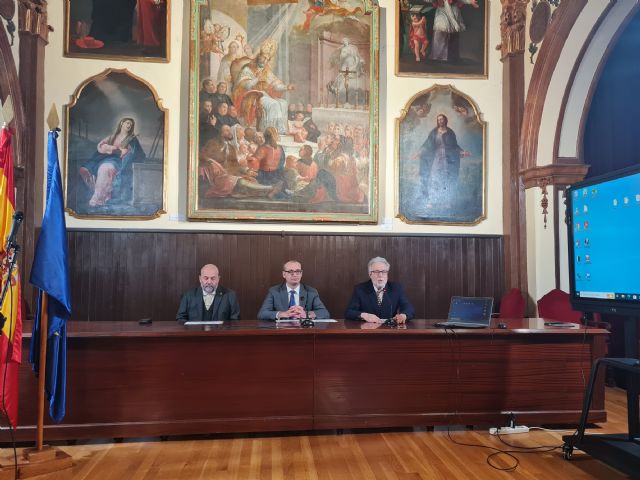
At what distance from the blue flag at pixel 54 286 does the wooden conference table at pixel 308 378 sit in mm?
292

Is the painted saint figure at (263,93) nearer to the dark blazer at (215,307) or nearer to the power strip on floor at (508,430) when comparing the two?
the dark blazer at (215,307)

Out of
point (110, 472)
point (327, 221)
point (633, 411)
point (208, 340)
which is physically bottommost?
point (110, 472)

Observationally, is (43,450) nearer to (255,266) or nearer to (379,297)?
(379,297)

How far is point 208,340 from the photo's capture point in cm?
396

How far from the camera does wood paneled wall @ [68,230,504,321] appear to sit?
20.3 feet

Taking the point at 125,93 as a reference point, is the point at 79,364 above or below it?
below

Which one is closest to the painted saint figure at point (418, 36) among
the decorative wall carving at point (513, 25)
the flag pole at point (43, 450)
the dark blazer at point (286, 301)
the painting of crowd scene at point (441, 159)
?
the painting of crowd scene at point (441, 159)

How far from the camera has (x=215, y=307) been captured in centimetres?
526

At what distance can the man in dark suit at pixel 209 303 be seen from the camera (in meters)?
5.21

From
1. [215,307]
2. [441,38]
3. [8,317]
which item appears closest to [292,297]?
[215,307]

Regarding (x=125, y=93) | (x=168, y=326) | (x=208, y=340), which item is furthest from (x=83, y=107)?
(x=208, y=340)

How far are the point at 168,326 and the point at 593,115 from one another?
5.44m

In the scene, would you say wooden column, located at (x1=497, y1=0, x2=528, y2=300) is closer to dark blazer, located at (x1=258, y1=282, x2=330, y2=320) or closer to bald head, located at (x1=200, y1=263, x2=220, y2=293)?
dark blazer, located at (x1=258, y1=282, x2=330, y2=320)

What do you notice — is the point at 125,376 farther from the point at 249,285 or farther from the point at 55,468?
the point at 249,285
